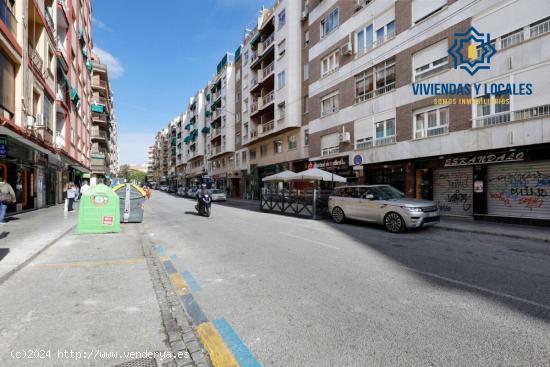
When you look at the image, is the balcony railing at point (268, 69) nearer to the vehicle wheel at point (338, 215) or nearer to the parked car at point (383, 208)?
the parked car at point (383, 208)

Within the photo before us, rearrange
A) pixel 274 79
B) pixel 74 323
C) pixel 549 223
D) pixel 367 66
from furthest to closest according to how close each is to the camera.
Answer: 1. pixel 274 79
2. pixel 367 66
3. pixel 549 223
4. pixel 74 323

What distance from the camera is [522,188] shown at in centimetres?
1195

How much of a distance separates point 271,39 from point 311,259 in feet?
93.9

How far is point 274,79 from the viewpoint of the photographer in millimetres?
29094

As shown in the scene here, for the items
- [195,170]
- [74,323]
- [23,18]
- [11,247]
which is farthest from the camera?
[195,170]

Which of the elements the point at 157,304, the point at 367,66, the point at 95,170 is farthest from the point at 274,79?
the point at 95,170

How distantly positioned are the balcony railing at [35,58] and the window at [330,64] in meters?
17.8

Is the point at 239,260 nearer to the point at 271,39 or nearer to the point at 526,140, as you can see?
the point at 526,140

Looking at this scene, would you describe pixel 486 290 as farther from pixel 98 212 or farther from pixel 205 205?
pixel 205 205

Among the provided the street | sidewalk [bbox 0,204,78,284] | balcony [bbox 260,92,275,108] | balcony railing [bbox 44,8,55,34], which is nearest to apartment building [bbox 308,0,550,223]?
the street

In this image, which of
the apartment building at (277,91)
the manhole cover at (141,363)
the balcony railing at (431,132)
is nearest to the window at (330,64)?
the apartment building at (277,91)

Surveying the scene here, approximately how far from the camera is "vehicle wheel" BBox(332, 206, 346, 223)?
41.5 feet

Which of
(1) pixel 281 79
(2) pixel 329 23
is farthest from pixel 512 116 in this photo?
(1) pixel 281 79

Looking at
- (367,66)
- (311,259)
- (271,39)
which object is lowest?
(311,259)
